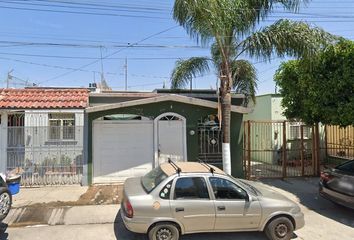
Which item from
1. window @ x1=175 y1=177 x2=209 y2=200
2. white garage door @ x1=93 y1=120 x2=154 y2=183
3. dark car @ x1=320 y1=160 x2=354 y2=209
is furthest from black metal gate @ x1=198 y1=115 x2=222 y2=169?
window @ x1=175 y1=177 x2=209 y2=200

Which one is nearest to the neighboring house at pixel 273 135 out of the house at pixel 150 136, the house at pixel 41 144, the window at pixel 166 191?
the house at pixel 150 136

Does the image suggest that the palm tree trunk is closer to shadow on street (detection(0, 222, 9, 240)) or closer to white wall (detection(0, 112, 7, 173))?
shadow on street (detection(0, 222, 9, 240))

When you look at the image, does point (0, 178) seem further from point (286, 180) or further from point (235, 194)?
point (286, 180)

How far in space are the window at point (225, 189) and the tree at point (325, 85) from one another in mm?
5636

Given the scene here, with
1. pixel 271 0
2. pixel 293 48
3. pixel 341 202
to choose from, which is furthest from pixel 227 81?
pixel 341 202

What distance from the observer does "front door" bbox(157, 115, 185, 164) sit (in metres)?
12.0

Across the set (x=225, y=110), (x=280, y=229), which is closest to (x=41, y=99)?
(x=225, y=110)

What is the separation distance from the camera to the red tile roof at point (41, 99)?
443 inches

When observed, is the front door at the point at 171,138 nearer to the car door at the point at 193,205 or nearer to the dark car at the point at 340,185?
the dark car at the point at 340,185

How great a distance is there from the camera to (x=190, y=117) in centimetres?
1211

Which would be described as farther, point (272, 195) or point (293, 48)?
point (293, 48)

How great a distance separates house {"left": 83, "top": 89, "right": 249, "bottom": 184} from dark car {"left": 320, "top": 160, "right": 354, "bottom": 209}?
12.3ft

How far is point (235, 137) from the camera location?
12.4 m

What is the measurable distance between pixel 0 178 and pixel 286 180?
31.7 feet
